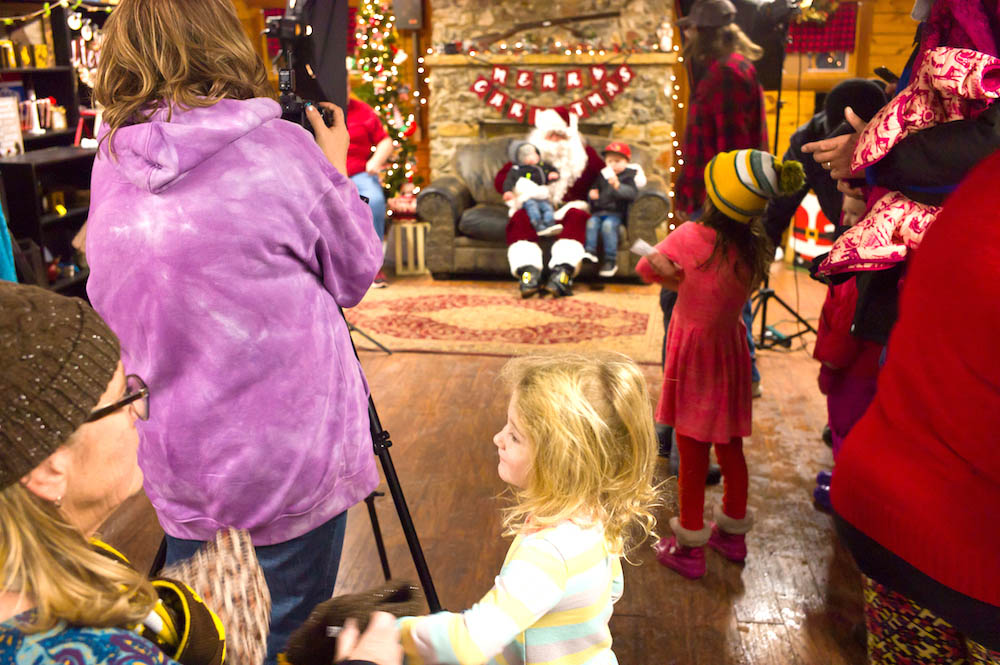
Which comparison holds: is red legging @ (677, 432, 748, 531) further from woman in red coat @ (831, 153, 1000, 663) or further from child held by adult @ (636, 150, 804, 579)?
woman in red coat @ (831, 153, 1000, 663)

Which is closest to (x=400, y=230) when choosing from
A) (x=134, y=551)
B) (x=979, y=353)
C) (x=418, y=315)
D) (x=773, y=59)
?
(x=418, y=315)

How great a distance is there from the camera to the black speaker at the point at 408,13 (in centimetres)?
746

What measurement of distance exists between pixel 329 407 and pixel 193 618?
513 mm

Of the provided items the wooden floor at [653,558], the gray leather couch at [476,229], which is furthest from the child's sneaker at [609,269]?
the wooden floor at [653,558]

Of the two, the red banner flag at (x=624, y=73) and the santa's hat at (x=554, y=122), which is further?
the red banner flag at (x=624, y=73)

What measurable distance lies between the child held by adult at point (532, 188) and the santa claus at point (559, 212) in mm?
48

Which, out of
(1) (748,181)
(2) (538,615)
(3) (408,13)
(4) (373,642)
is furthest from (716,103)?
(3) (408,13)

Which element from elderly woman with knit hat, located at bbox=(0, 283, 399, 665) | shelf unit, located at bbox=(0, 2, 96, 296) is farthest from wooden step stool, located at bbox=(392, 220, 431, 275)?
elderly woman with knit hat, located at bbox=(0, 283, 399, 665)

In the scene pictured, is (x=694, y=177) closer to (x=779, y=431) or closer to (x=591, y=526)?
(x=779, y=431)

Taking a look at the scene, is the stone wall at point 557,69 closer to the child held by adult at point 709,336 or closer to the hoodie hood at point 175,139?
the child held by adult at point 709,336

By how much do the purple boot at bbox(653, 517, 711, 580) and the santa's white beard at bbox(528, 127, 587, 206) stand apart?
4.21 meters

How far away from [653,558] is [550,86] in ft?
17.7

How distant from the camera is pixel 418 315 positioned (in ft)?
17.8

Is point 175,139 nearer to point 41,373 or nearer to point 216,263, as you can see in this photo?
point 216,263
